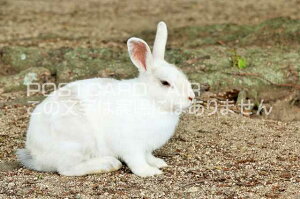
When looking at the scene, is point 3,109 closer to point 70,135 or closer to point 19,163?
point 19,163

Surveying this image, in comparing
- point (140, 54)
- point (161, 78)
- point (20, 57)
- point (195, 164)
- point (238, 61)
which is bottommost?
point (195, 164)

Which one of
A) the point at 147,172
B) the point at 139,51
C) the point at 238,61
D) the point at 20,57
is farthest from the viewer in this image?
the point at 20,57

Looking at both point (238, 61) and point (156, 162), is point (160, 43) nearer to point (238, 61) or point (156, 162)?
point (156, 162)

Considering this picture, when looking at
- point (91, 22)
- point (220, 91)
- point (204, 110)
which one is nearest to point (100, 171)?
point (204, 110)

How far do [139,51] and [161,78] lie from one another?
336mm

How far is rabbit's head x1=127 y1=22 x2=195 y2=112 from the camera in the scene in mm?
4906

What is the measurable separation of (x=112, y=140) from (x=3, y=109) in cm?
245

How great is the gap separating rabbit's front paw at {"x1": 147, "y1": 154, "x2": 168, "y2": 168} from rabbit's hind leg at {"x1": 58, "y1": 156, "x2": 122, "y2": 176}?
0.32 meters

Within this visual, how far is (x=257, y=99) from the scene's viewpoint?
24.2 feet

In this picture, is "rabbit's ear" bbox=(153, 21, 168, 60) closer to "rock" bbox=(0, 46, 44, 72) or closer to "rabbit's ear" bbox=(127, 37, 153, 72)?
"rabbit's ear" bbox=(127, 37, 153, 72)

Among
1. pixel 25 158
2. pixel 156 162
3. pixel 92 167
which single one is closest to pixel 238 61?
pixel 156 162

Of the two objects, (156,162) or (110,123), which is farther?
(156,162)

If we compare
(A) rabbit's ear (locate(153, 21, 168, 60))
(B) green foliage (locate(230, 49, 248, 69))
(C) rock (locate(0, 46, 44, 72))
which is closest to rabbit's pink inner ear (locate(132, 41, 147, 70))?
(A) rabbit's ear (locate(153, 21, 168, 60))

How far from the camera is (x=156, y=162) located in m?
5.21
